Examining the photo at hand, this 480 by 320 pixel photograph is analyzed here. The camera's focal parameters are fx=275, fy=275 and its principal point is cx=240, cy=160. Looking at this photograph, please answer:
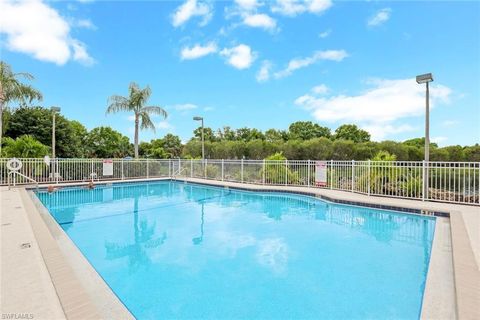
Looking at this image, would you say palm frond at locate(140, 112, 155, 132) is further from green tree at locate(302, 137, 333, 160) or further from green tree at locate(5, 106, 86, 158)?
green tree at locate(302, 137, 333, 160)

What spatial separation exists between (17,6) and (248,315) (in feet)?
36.9

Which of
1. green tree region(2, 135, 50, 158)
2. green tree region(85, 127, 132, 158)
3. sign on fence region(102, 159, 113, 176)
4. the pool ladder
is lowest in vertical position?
the pool ladder

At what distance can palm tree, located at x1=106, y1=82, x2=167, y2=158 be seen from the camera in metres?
19.4

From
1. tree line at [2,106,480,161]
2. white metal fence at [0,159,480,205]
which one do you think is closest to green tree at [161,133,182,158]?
tree line at [2,106,480,161]

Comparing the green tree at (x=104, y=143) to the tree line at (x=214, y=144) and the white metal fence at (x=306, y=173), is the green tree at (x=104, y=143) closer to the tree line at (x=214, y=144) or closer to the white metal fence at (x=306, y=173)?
the tree line at (x=214, y=144)

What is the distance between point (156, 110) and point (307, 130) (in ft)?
92.9

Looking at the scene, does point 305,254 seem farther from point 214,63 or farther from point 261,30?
point 214,63

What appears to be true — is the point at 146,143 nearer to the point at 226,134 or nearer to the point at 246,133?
the point at 226,134

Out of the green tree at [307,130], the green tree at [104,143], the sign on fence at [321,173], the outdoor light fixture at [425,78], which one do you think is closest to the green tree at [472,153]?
the green tree at [307,130]

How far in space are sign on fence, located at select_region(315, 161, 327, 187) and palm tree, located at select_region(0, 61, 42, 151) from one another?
16962 millimetres

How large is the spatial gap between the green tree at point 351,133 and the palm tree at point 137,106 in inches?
1222

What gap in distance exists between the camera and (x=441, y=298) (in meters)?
2.91

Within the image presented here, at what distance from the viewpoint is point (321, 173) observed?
39.7ft

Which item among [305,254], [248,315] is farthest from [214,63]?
[248,315]
